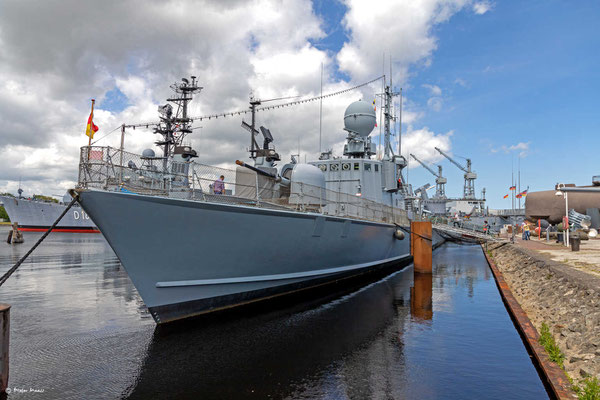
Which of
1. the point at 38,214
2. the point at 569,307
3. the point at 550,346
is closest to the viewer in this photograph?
the point at 550,346

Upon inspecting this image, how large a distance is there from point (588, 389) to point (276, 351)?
418cm

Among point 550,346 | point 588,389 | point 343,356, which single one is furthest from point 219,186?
point 588,389

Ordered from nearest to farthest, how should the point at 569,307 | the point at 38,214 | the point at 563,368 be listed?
the point at 563,368, the point at 569,307, the point at 38,214

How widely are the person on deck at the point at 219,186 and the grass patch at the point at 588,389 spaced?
675 cm

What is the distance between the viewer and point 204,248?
7363 mm

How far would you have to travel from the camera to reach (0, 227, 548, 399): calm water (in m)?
4.71

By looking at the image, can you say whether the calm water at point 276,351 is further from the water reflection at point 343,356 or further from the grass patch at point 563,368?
the grass patch at point 563,368

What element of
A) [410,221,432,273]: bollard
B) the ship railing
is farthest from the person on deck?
[410,221,432,273]: bollard

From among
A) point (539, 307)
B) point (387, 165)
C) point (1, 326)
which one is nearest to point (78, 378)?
point (1, 326)

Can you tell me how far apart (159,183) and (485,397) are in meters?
6.62

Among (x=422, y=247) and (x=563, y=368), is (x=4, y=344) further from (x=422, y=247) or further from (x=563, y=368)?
(x=422, y=247)

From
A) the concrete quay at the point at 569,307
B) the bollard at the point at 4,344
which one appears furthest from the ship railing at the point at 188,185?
the concrete quay at the point at 569,307

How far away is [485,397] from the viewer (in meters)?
4.57

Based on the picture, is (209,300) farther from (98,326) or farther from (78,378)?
(78,378)
